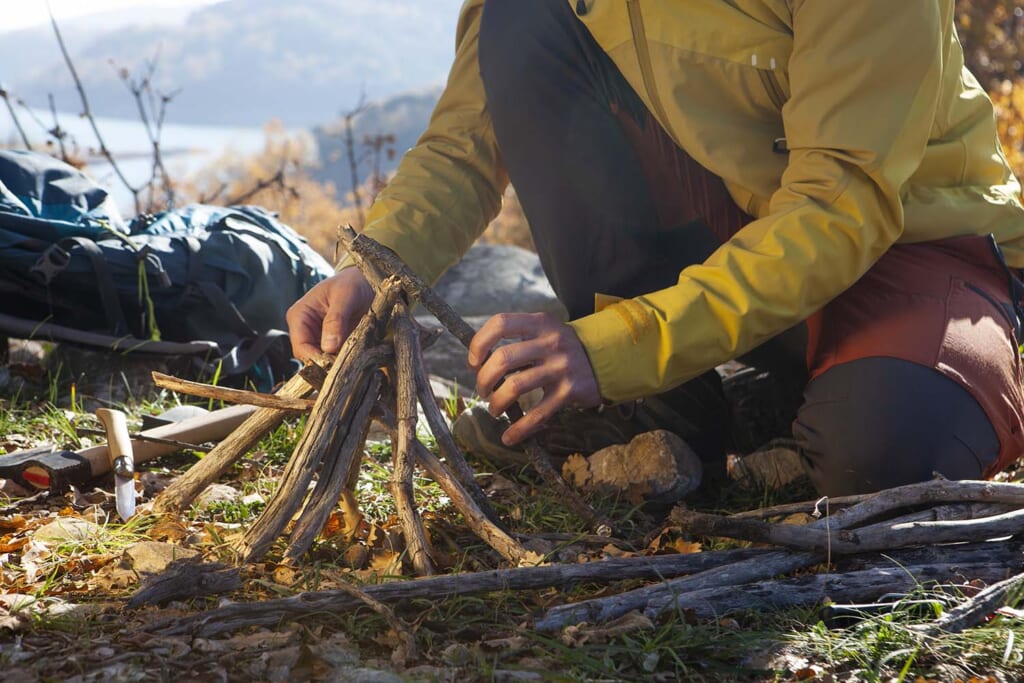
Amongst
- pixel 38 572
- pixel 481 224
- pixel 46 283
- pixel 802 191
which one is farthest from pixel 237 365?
pixel 802 191

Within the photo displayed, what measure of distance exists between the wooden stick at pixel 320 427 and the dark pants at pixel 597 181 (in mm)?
572

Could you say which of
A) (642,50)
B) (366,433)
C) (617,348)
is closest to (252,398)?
(366,433)

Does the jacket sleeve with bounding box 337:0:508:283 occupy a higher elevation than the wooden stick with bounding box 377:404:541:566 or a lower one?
higher

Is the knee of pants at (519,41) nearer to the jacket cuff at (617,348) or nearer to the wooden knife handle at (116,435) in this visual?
the jacket cuff at (617,348)

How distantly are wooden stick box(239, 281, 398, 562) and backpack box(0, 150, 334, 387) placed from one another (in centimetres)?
151

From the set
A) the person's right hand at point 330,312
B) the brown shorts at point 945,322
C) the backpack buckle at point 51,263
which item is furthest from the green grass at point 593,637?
the backpack buckle at point 51,263

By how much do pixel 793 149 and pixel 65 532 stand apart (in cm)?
180

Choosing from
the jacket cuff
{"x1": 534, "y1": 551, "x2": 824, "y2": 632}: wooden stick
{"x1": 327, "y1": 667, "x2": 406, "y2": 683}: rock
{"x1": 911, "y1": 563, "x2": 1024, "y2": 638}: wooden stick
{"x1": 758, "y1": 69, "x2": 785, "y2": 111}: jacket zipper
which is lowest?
{"x1": 911, "y1": 563, "x2": 1024, "y2": 638}: wooden stick

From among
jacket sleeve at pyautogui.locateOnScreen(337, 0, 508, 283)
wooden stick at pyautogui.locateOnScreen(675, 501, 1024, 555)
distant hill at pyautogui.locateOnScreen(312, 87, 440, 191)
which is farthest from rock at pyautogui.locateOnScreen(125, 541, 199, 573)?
distant hill at pyautogui.locateOnScreen(312, 87, 440, 191)

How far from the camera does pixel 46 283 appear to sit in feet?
11.5

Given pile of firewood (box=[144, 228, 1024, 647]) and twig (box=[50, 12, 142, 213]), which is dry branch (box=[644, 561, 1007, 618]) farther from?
twig (box=[50, 12, 142, 213])

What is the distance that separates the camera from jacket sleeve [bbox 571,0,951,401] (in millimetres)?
2010

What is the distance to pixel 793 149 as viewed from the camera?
84.1 inches

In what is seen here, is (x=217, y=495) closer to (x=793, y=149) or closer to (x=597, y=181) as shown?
(x=597, y=181)
